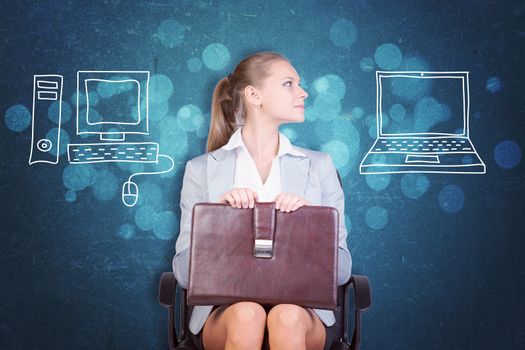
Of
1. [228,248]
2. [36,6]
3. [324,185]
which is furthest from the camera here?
[36,6]

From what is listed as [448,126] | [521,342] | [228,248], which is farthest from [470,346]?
[228,248]

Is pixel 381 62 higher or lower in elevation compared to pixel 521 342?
higher

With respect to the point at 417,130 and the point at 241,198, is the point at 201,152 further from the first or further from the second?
the point at 417,130

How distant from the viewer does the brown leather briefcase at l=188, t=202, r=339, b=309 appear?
167 cm

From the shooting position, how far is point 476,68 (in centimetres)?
260

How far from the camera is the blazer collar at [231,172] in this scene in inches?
82.7

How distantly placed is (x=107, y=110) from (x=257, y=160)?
33.1 inches

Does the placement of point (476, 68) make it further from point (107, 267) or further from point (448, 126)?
point (107, 267)

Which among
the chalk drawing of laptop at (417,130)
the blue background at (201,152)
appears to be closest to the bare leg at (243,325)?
the blue background at (201,152)

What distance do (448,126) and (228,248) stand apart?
1.43 metres

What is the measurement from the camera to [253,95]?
2.16 m

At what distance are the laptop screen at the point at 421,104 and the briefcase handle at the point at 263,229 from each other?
3.62ft

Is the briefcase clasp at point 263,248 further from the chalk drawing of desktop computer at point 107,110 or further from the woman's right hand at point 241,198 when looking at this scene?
the chalk drawing of desktop computer at point 107,110

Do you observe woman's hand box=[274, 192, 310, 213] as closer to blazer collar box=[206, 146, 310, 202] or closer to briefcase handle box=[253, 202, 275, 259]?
briefcase handle box=[253, 202, 275, 259]
